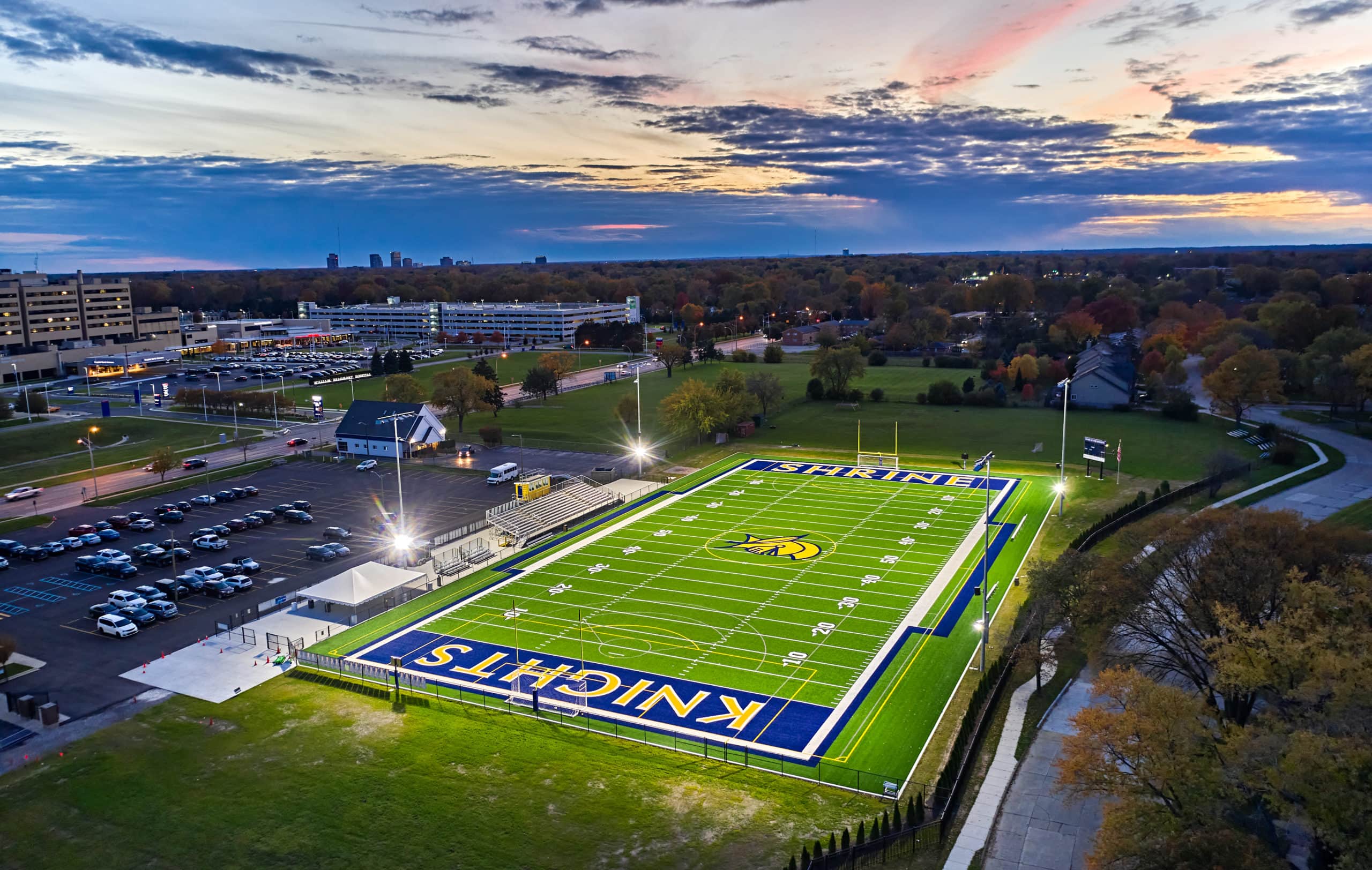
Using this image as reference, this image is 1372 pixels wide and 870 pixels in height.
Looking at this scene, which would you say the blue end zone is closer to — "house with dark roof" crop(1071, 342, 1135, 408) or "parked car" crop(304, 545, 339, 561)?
"parked car" crop(304, 545, 339, 561)

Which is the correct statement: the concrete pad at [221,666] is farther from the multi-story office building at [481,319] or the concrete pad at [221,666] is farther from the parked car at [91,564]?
the multi-story office building at [481,319]

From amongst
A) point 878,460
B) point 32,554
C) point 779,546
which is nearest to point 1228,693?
point 779,546

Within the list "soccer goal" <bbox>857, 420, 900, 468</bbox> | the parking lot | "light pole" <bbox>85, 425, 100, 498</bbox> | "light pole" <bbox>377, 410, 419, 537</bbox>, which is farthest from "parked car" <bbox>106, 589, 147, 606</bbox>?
"soccer goal" <bbox>857, 420, 900, 468</bbox>

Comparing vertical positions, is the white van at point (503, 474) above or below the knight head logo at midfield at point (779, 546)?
above

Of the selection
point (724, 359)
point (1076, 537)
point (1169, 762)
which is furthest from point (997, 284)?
point (1169, 762)

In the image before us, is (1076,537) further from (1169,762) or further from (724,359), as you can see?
(724,359)

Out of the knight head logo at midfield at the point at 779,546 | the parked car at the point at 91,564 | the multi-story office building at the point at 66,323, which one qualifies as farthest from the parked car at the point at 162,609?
the multi-story office building at the point at 66,323

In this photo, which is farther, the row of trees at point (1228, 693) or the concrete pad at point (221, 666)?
the concrete pad at point (221, 666)
